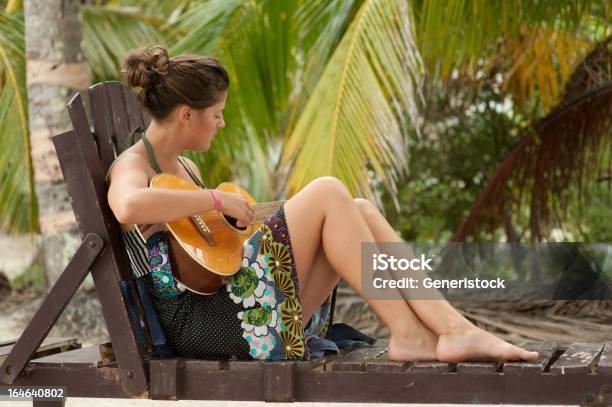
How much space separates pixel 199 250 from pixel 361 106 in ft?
8.23

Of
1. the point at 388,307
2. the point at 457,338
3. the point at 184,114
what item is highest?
the point at 184,114

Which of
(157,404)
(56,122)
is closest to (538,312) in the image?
(157,404)

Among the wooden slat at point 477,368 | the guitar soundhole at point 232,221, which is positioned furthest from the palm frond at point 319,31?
the wooden slat at point 477,368

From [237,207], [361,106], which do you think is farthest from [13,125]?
[237,207]

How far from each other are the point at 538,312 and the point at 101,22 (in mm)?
4416

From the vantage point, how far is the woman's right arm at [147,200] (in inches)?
110

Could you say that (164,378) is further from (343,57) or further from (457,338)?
(343,57)

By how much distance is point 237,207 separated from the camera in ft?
9.76

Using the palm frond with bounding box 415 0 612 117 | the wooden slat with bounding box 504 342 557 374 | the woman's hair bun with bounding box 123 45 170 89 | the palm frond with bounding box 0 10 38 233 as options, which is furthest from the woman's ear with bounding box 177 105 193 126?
the palm frond with bounding box 0 10 38 233

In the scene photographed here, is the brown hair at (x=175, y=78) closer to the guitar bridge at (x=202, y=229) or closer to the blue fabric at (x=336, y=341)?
the guitar bridge at (x=202, y=229)

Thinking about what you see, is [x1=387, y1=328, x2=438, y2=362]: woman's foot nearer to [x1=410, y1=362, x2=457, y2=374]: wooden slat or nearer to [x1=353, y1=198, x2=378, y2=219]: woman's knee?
[x1=410, y1=362, x2=457, y2=374]: wooden slat

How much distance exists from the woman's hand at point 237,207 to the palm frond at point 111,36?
16.5 ft

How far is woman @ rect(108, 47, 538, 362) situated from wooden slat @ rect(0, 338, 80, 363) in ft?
1.64

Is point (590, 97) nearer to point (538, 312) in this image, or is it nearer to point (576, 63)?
point (576, 63)
